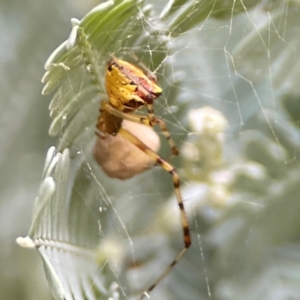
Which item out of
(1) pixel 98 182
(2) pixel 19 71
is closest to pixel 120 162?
(1) pixel 98 182

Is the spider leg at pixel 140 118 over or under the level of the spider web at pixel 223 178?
over

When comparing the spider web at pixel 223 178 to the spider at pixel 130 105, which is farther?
the spider web at pixel 223 178

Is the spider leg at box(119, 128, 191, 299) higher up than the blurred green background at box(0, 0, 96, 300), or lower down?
lower down

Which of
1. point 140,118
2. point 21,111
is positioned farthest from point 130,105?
point 21,111

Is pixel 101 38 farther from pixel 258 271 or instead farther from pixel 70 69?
pixel 258 271

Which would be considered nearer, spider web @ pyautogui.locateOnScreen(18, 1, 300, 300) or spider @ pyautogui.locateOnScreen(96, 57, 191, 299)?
spider @ pyautogui.locateOnScreen(96, 57, 191, 299)
